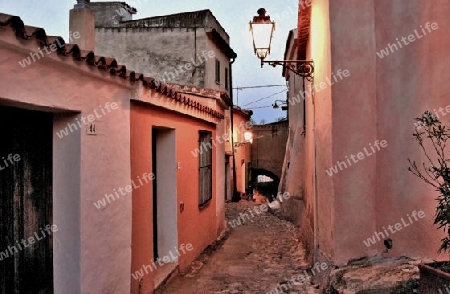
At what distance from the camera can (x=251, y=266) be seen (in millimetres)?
8938

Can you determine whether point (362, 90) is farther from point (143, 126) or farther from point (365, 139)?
point (143, 126)

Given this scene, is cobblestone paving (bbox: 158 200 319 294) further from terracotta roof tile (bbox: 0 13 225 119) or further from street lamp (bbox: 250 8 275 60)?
street lamp (bbox: 250 8 275 60)

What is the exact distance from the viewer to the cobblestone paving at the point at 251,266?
23.9 feet

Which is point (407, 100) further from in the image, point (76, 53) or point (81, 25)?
point (81, 25)

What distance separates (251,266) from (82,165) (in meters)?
5.35

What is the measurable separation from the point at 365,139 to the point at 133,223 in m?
3.44

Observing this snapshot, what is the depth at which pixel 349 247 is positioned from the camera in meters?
5.65

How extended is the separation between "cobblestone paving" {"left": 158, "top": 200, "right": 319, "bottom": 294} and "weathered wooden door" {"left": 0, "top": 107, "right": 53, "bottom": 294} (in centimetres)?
294

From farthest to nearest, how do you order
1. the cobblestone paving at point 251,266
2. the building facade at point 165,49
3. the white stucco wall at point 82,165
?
the building facade at point 165,49 → the cobblestone paving at point 251,266 → the white stucco wall at point 82,165

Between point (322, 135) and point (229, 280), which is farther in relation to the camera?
point (229, 280)

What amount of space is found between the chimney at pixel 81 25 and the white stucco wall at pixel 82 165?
4.07ft

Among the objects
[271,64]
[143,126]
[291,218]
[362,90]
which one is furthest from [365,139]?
[291,218]

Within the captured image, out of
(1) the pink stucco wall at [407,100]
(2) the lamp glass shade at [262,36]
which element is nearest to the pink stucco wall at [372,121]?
(1) the pink stucco wall at [407,100]

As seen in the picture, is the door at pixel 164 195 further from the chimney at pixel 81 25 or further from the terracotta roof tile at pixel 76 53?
the chimney at pixel 81 25
